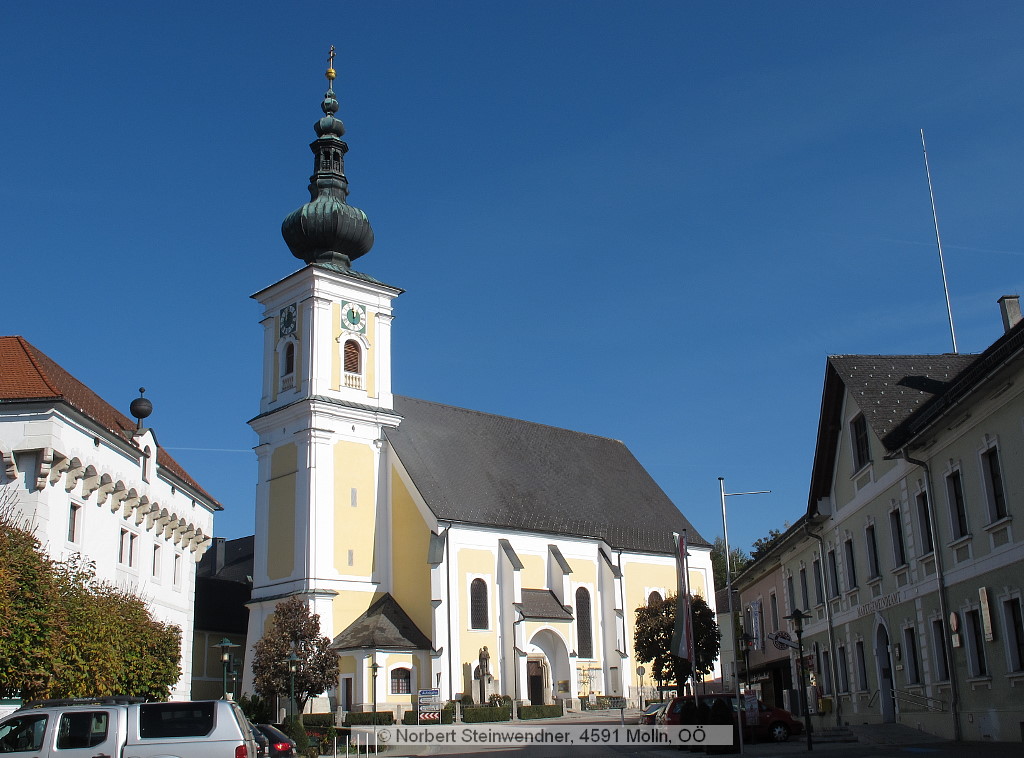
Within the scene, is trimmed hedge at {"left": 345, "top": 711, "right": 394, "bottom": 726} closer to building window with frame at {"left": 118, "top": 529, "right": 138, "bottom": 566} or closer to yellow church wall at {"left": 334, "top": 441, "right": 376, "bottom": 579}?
yellow church wall at {"left": 334, "top": 441, "right": 376, "bottom": 579}

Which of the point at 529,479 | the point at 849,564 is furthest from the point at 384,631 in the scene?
the point at 849,564

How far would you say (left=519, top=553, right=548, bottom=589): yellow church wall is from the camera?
2265 inches

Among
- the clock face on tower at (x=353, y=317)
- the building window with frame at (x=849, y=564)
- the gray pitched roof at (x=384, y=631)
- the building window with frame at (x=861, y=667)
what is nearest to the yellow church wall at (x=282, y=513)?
the gray pitched roof at (x=384, y=631)

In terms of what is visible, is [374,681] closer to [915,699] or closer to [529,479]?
[529,479]

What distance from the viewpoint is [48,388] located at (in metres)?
26.3

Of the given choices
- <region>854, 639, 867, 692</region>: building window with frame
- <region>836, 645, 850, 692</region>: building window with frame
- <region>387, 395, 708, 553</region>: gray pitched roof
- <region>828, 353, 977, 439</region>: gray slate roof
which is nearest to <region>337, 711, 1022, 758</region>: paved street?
<region>854, 639, 867, 692</region>: building window with frame

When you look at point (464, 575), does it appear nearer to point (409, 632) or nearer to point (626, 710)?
point (409, 632)

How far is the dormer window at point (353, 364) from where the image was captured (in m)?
56.1

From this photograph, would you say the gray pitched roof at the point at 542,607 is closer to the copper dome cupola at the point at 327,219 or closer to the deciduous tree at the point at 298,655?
the deciduous tree at the point at 298,655

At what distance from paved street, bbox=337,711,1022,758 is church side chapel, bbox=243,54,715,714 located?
693 inches

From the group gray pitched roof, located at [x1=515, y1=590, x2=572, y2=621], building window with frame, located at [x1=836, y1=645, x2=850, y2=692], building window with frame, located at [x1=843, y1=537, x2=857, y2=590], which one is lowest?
building window with frame, located at [x1=836, y1=645, x2=850, y2=692]

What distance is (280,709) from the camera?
154 feet

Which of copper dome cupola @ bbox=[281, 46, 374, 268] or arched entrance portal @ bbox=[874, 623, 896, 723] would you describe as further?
copper dome cupola @ bbox=[281, 46, 374, 268]

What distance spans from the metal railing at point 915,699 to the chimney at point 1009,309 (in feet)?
30.0
